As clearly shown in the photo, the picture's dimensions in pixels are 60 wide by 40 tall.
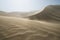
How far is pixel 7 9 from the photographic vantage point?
3.90 metres

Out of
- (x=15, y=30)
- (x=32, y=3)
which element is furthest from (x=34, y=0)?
(x=15, y=30)

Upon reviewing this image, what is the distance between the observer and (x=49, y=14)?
3012mm

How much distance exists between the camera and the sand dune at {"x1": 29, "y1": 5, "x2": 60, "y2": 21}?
2867mm

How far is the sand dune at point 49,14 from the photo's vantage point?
2.87m

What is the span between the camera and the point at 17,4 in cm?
380

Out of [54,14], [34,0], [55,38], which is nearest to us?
[55,38]

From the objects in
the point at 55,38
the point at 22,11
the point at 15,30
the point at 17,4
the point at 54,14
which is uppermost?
the point at 17,4

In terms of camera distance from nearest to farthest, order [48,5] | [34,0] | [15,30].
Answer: [15,30] < [48,5] < [34,0]

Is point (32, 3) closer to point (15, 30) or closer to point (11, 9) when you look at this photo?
point (11, 9)

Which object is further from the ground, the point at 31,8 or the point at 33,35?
the point at 31,8

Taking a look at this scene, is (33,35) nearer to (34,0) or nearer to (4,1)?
(34,0)

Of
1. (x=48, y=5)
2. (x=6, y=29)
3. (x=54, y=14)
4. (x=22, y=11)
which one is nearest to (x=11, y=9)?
(x=22, y=11)

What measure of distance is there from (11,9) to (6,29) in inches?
91.6

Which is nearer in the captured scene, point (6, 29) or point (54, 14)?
point (6, 29)
